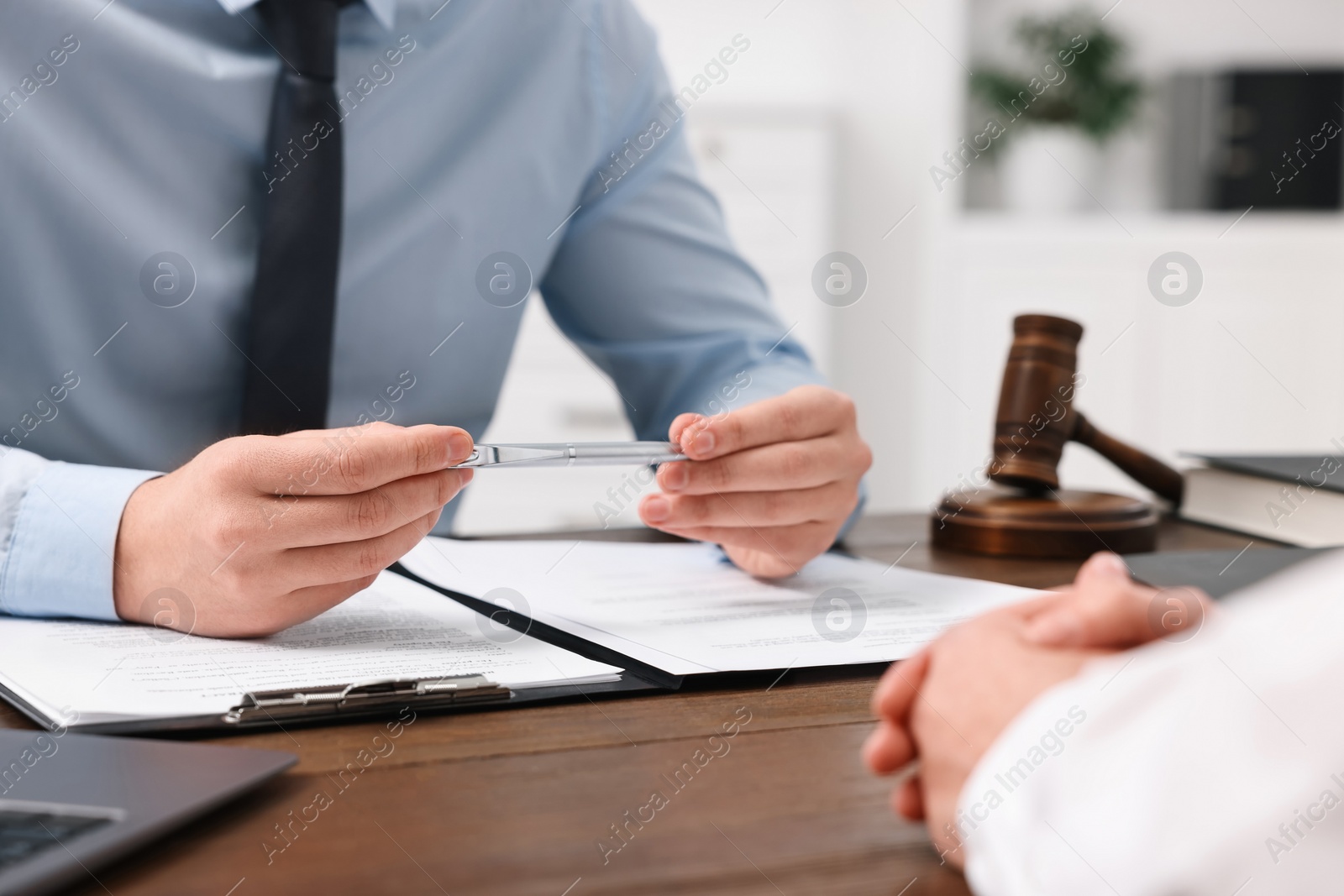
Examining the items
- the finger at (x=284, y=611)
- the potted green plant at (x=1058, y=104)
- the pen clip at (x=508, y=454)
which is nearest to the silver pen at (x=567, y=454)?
the pen clip at (x=508, y=454)

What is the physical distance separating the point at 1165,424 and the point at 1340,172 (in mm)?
990

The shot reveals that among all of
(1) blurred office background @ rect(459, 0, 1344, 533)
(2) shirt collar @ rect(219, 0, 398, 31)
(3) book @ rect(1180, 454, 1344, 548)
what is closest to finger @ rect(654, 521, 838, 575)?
(3) book @ rect(1180, 454, 1344, 548)

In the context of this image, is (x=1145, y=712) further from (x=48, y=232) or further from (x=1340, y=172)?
(x=1340, y=172)

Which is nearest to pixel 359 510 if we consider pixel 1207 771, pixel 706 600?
pixel 706 600

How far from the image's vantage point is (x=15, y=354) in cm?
90

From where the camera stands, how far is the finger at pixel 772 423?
2.45 feet

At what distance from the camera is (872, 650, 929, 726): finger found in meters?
0.37

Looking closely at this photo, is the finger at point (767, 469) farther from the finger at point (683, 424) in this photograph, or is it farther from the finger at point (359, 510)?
the finger at point (359, 510)

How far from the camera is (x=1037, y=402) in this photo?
96 centimetres

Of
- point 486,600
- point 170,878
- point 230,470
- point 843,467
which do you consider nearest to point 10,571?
point 230,470

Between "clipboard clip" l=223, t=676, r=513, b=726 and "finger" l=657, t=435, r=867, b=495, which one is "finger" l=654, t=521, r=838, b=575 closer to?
"finger" l=657, t=435, r=867, b=495

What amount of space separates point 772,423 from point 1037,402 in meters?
0.30

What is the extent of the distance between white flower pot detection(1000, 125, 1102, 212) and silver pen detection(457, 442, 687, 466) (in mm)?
2909

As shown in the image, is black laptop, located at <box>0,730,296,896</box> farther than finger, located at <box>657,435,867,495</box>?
No
